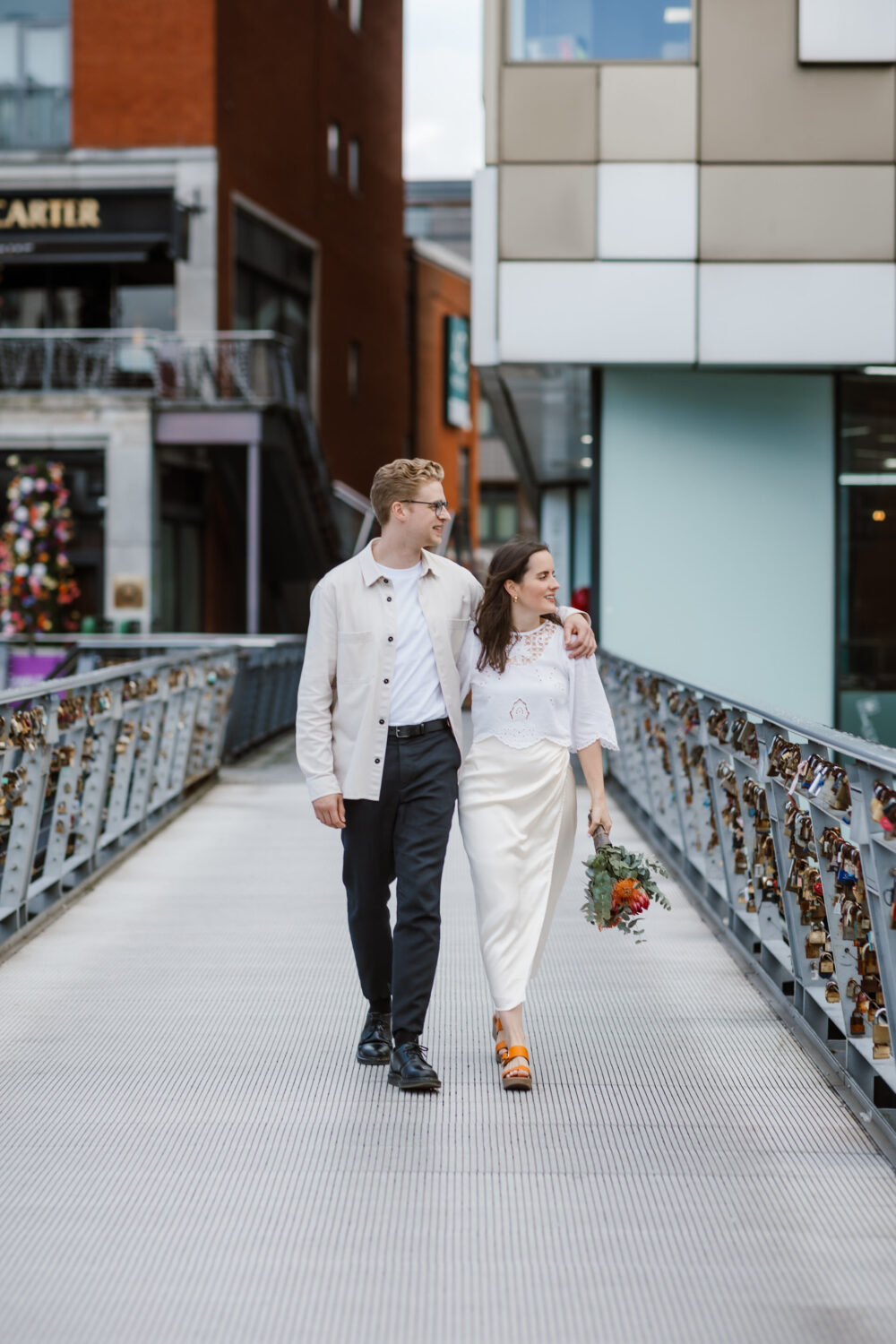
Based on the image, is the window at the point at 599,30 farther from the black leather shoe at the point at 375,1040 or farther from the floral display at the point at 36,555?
the floral display at the point at 36,555

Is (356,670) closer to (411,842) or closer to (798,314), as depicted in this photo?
(411,842)

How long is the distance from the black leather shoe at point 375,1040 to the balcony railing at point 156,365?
64.5 ft

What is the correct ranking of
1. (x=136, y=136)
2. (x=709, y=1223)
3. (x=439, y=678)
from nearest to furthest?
(x=709, y=1223) → (x=439, y=678) → (x=136, y=136)

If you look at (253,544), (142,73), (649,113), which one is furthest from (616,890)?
(142,73)

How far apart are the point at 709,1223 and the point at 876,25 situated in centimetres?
1147

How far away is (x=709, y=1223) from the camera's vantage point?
4.10 meters

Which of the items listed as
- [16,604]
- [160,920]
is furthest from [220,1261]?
[16,604]

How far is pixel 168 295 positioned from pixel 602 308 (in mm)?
15559

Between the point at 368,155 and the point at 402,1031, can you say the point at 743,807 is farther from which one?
the point at 368,155

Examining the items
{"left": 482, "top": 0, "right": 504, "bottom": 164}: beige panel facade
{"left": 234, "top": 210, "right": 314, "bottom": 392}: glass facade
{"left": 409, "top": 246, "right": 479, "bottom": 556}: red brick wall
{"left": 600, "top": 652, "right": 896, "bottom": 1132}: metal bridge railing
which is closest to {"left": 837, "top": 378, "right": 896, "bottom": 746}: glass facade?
{"left": 482, "top": 0, "right": 504, "bottom": 164}: beige panel facade

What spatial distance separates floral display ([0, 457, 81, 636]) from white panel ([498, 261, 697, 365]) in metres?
12.4

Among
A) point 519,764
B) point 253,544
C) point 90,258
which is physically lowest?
point 519,764

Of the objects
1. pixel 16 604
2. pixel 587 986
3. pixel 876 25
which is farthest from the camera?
pixel 16 604

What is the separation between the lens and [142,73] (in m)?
27.6
